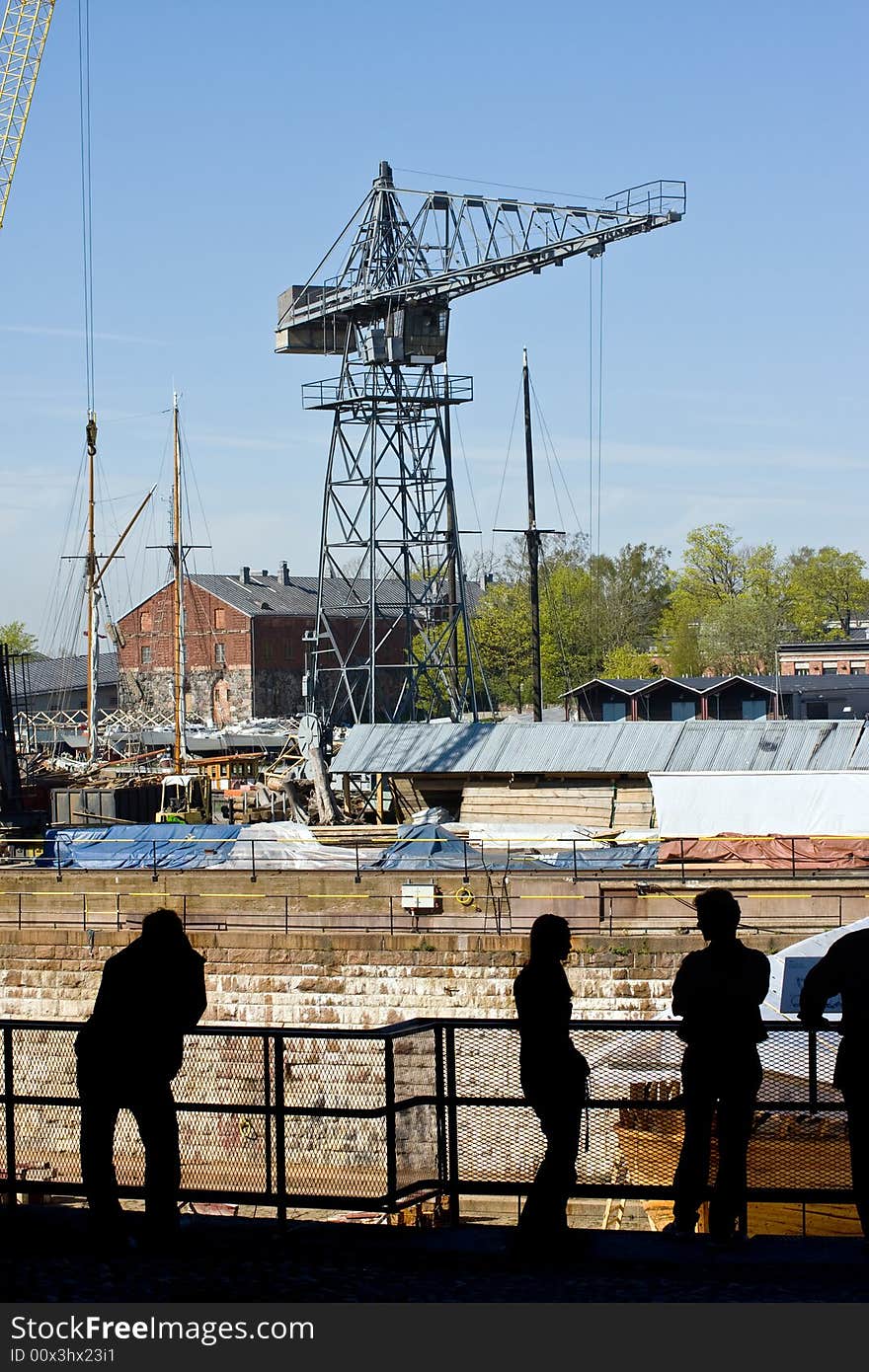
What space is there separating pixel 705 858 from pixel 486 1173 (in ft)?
76.4

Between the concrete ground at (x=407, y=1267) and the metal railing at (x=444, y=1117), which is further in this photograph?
the metal railing at (x=444, y=1117)

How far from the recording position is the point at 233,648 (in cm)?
10069

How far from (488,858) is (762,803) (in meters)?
6.21

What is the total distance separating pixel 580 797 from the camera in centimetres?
3966

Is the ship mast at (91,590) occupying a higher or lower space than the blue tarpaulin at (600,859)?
higher

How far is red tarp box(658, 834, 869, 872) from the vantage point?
31281 mm

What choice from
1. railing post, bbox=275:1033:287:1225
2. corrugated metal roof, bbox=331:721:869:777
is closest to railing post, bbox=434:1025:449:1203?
railing post, bbox=275:1033:287:1225

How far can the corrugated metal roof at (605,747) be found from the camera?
3666 centimetres

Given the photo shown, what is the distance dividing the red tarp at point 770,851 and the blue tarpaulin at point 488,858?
645mm

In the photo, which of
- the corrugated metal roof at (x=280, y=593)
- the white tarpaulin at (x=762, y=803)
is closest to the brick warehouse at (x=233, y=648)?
the corrugated metal roof at (x=280, y=593)

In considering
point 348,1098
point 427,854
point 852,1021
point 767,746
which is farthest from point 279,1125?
point 767,746

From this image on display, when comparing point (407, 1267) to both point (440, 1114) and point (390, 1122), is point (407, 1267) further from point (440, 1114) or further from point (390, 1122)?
point (440, 1114)

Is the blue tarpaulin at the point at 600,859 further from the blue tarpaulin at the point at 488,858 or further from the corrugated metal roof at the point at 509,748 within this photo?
the corrugated metal roof at the point at 509,748
